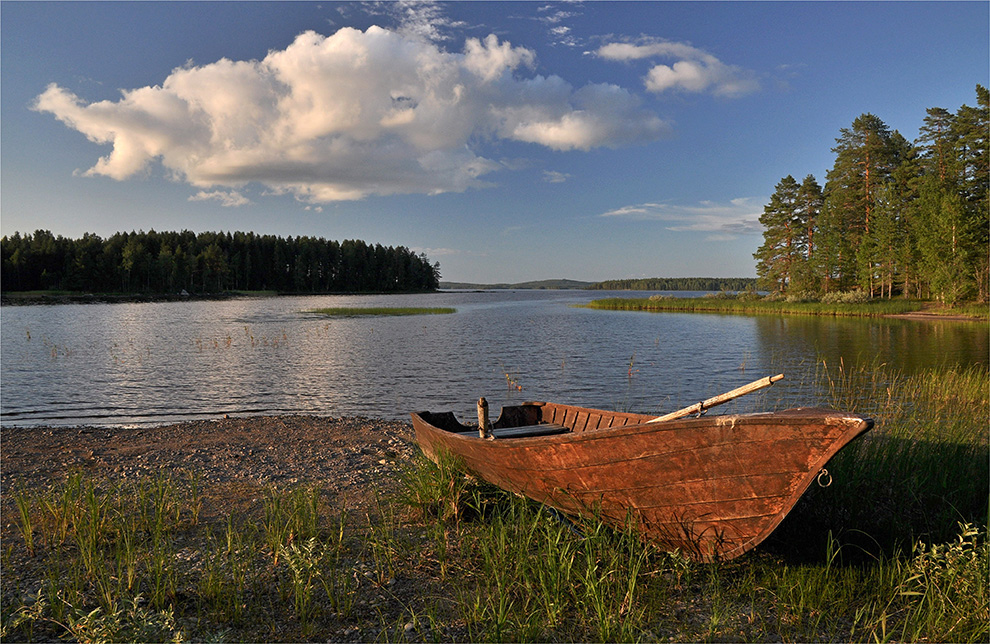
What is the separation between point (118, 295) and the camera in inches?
3883

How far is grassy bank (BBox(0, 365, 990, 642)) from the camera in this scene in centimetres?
393

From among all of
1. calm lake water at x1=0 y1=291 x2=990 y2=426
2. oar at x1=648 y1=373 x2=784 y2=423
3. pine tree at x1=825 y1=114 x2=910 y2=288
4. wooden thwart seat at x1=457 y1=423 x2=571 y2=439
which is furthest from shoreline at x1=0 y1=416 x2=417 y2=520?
pine tree at x1=825 y1=114 x2=910 y2=288

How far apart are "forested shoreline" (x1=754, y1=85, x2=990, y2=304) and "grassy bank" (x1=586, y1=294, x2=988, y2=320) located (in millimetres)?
2008

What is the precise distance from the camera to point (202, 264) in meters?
113

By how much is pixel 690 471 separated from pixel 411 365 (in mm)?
19469

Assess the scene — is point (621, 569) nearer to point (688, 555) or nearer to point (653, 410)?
point (688, 555)

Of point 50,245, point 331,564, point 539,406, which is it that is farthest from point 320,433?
point 50,245

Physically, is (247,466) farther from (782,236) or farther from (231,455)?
(782,236)

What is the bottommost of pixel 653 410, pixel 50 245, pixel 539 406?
pixel 653 410

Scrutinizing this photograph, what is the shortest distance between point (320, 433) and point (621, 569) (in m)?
7.93

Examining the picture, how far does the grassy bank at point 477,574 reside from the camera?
155 inches

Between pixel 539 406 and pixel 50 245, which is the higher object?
pixel 50 245

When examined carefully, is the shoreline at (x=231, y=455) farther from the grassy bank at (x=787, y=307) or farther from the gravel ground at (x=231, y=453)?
the grassy bank at (x=787, y=307)

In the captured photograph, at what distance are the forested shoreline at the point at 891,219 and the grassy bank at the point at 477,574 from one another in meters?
48.8
